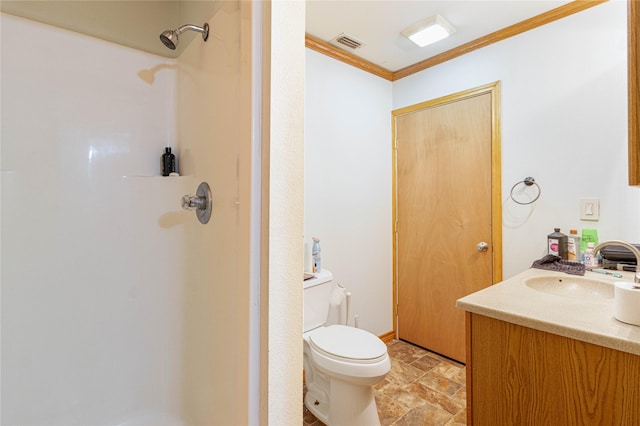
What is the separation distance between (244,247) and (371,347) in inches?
42.8

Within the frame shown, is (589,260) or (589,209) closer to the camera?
(589,260)

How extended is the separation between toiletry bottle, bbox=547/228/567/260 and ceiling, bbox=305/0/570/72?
1.31 metres

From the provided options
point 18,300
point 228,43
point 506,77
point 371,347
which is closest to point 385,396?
point 371,347

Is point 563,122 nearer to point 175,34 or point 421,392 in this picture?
point 421,392

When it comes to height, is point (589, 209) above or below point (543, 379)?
above

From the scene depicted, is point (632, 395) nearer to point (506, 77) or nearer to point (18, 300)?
point (506, 77)

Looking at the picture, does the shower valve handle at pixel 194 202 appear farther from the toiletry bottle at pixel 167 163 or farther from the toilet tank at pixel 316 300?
the toilet tank at pixel 316 300

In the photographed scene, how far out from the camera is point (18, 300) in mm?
1152

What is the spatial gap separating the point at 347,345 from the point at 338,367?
0.44 ft

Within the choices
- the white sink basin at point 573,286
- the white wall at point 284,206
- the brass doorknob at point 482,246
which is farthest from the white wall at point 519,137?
the white wall at point 284,206

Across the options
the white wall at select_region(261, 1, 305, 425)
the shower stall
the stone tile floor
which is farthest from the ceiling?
the stone tile floor

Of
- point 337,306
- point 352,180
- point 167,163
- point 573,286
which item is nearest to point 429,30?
point 352,180

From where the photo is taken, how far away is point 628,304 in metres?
0.89

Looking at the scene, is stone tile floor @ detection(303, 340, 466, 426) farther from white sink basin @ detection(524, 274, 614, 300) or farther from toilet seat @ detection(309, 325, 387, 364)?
white sink basin @ detection(524, 274, 614, 300)
